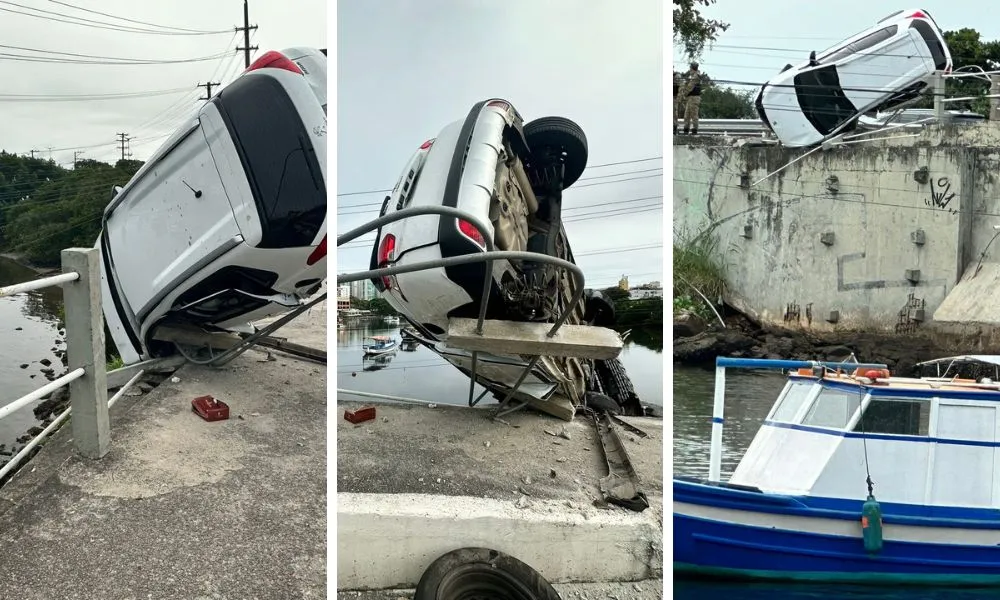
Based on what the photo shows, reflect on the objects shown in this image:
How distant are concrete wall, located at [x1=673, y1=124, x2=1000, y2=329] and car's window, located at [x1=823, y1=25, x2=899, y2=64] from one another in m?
0.38

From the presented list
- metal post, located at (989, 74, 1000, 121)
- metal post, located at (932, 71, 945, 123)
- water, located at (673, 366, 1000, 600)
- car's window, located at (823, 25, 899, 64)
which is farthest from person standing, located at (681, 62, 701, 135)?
metal post, located at (989, 74, 1000, 121)

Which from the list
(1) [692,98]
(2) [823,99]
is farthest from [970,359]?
(1) [692,98]

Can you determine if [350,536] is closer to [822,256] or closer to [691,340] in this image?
[691,340]

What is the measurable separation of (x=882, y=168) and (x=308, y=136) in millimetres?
2338

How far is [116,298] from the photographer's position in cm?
223

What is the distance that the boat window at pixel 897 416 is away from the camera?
7.94 ft

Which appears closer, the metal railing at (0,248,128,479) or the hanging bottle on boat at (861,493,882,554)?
the metal railing at (0,248,128,479)

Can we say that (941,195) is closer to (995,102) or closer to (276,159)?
(995,102)

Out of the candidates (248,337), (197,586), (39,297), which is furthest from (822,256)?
(39,297)

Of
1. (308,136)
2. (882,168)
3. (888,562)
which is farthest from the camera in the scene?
(882,168)

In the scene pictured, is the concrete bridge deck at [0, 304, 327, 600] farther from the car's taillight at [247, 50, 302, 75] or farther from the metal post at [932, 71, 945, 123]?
the metal post at [932, 71, 945, 123]

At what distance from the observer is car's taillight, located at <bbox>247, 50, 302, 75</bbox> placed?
61.3 inches

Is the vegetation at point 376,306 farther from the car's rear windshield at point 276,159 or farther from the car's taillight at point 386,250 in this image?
the car's rear windshield at point 276,159

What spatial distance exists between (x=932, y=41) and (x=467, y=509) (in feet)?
8.00
